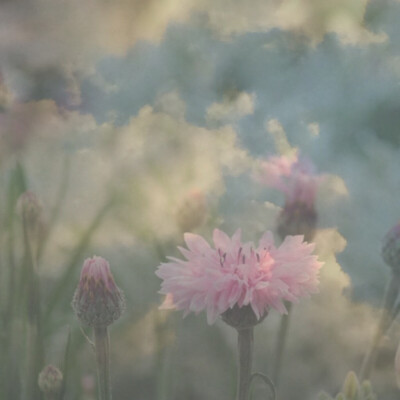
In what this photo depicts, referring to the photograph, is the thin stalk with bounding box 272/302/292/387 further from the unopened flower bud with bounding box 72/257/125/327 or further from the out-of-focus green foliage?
the unopened flower bud with bounding box 72/257/125/327

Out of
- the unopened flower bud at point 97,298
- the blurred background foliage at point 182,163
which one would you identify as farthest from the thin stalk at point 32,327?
the unopened flower bud at point 97,298

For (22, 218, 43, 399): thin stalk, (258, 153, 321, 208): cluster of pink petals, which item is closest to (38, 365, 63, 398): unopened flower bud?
(22, 218, 43, 399): thin stalk

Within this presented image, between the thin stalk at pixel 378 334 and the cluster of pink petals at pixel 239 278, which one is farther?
the thin stalk at pixel 378 334

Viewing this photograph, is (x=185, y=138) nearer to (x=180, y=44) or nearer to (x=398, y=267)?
(x=180, y=44)

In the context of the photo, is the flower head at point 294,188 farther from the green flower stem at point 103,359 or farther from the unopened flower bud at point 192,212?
the green flower stem at point 103,359

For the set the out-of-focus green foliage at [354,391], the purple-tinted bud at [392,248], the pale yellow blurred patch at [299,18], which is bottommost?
the out-of-focus green foliage at [354,391]

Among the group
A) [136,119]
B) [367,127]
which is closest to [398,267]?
[367,127]

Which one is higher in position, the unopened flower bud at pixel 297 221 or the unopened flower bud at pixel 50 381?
the unopened flower bud at pixel 297 221
